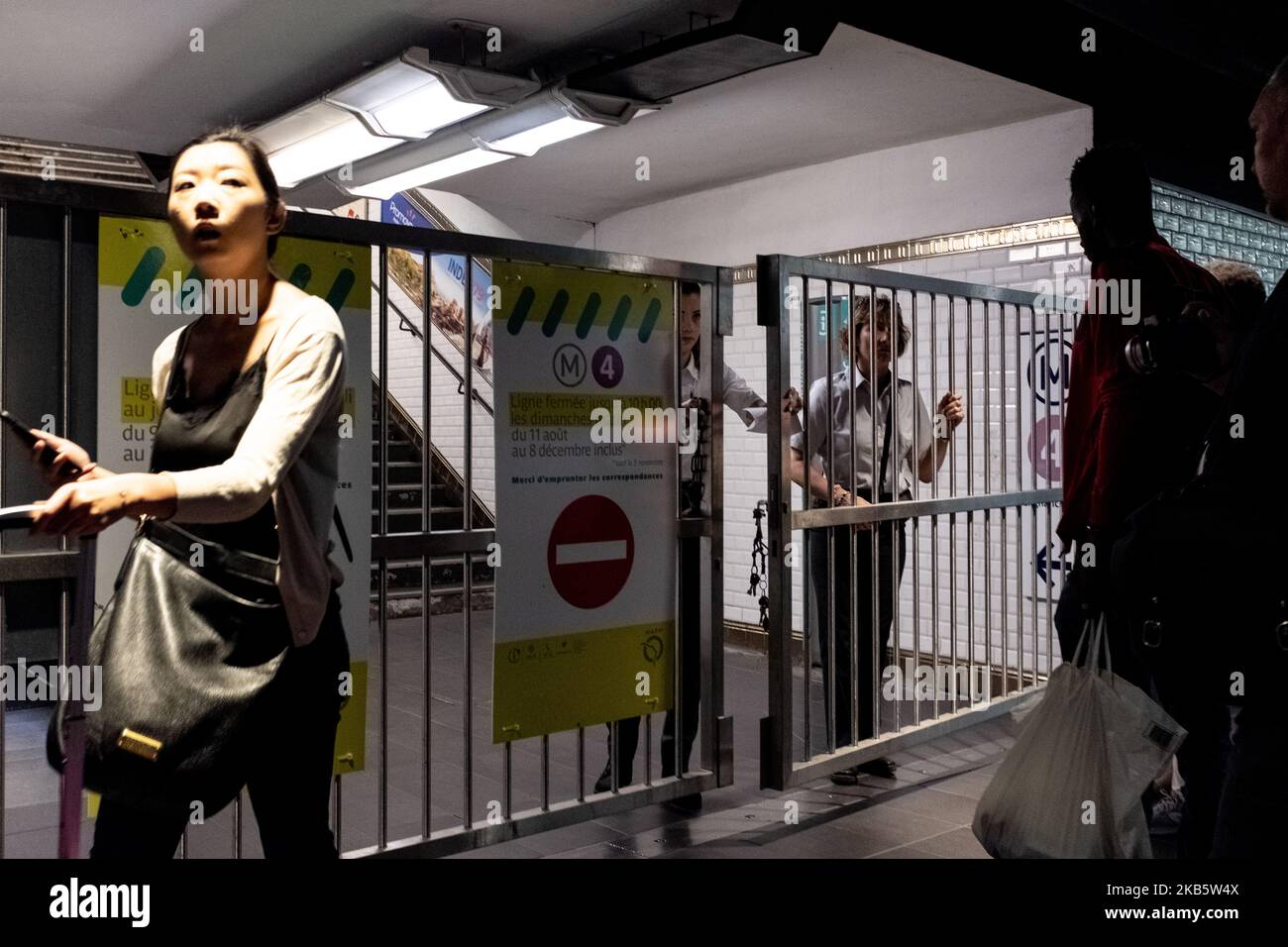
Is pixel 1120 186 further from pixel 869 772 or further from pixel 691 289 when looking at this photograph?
pixel 869 772

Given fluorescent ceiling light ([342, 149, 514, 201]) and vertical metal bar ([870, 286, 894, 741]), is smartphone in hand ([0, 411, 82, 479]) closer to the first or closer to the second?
vertical metal bar ([870, 286, 894, 741])

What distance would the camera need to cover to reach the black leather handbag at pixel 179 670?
5.95 feet

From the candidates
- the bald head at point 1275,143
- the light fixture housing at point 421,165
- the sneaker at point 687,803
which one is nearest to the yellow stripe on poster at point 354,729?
the sneaker at point 687,803

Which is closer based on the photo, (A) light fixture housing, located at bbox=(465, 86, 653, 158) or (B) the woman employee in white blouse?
(B) the woman employee in white blouse

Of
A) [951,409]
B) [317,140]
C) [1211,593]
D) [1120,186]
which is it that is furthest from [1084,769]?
[317,140]

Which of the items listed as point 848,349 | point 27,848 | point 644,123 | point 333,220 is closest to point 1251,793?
point 333,220

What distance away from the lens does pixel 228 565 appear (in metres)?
1.93

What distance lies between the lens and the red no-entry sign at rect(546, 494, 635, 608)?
11.4 ft

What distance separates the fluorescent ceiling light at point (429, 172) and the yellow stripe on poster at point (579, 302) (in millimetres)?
3591

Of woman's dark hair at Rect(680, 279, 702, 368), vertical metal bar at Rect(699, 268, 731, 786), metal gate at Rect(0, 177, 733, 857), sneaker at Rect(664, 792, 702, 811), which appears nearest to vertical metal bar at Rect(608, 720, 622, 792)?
metal gate at Rect(0, 177, 733, 857)

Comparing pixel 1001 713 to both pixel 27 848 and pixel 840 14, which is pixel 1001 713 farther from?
pixel 27 848

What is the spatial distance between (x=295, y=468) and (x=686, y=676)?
223 cm

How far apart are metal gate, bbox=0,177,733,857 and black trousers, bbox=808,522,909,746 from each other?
68 centimetres
